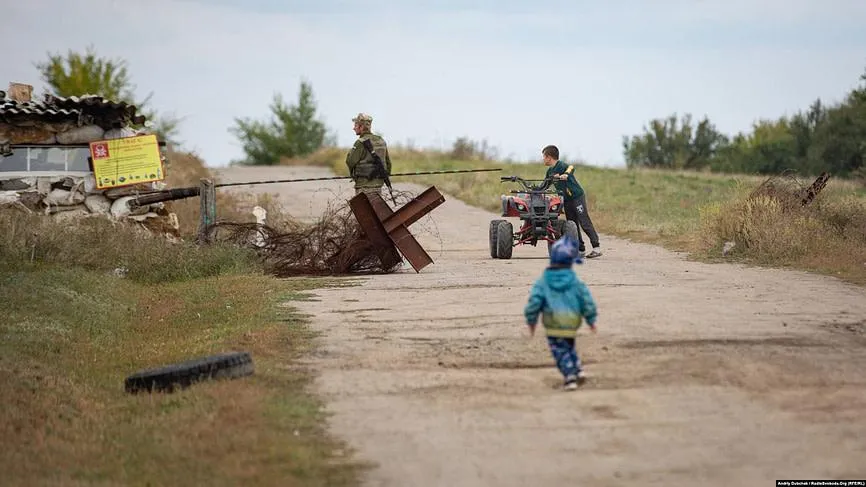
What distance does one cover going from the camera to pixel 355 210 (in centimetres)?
1945

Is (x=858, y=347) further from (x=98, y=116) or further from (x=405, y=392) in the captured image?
(x=98, y=116)

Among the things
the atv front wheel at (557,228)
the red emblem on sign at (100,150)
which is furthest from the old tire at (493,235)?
the red emblem on sign at (100,150)

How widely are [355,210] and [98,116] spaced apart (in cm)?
662

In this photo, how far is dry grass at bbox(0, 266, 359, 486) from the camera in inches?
340

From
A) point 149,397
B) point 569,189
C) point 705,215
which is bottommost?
point 149,397

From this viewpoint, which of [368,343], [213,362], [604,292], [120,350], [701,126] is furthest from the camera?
[701,126]

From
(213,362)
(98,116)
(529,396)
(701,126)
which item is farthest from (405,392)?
(701,126)

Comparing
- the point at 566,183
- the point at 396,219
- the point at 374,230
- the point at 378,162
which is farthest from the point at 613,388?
the point at 566,183

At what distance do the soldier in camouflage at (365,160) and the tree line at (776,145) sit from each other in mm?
32471

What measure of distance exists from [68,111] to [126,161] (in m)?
1.36

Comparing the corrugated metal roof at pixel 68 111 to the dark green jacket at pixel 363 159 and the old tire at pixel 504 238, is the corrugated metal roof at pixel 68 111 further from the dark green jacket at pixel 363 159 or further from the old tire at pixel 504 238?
the old tire at pixel 504 238

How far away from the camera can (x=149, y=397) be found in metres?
10.9

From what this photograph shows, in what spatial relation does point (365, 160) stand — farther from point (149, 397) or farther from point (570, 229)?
point (149, 397)

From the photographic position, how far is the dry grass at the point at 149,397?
8633 millimetres
